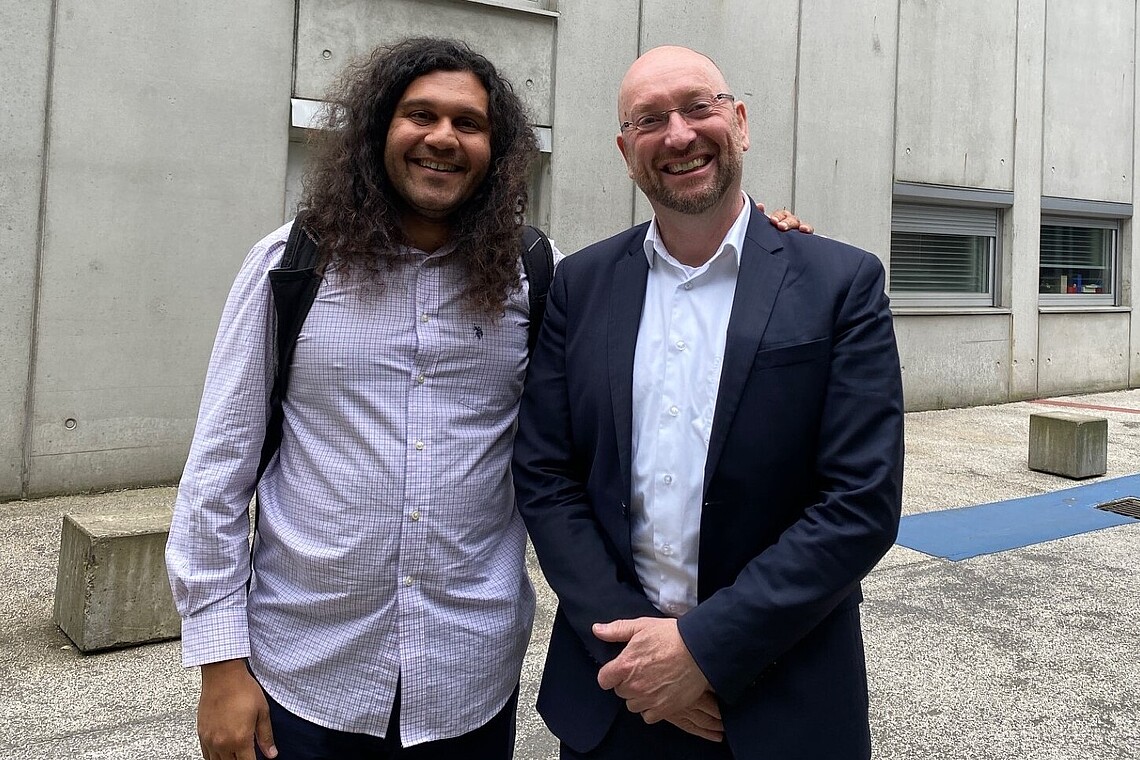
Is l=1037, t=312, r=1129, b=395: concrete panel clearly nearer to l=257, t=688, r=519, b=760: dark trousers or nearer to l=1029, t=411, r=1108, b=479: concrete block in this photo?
l=1029, t=411, r=1108, b=479: concrete block

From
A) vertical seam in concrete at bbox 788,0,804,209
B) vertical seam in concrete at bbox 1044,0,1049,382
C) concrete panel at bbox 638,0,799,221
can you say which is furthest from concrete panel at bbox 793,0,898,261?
vertical seam in concrete at bbox 1044,0,1049,382

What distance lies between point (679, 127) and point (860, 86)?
996 centimetres

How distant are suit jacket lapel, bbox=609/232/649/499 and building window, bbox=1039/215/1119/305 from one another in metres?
13.0

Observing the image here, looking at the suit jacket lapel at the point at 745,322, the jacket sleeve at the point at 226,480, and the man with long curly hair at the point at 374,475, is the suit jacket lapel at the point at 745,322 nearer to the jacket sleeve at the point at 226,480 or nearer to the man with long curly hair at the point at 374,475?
the man with long curly hair at the point at 374,475

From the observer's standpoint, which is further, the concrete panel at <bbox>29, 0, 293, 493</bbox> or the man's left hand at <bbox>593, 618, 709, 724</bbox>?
the concrete panel at <bbox>29, 0, 293, 493</bbox>

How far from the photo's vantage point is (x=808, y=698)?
174 cm

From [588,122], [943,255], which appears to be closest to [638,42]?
[588,122]

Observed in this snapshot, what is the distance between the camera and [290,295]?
186cm

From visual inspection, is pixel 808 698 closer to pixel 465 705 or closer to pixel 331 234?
pixel 465 705

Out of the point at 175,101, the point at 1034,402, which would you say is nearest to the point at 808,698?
the point at 175,101

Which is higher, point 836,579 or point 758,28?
point 758,28

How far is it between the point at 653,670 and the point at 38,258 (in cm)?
634

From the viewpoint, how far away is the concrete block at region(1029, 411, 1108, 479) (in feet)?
25.2

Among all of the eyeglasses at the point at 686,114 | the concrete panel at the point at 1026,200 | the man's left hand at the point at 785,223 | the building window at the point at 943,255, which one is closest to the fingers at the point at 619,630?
the man's left hand at the point at 785,223
